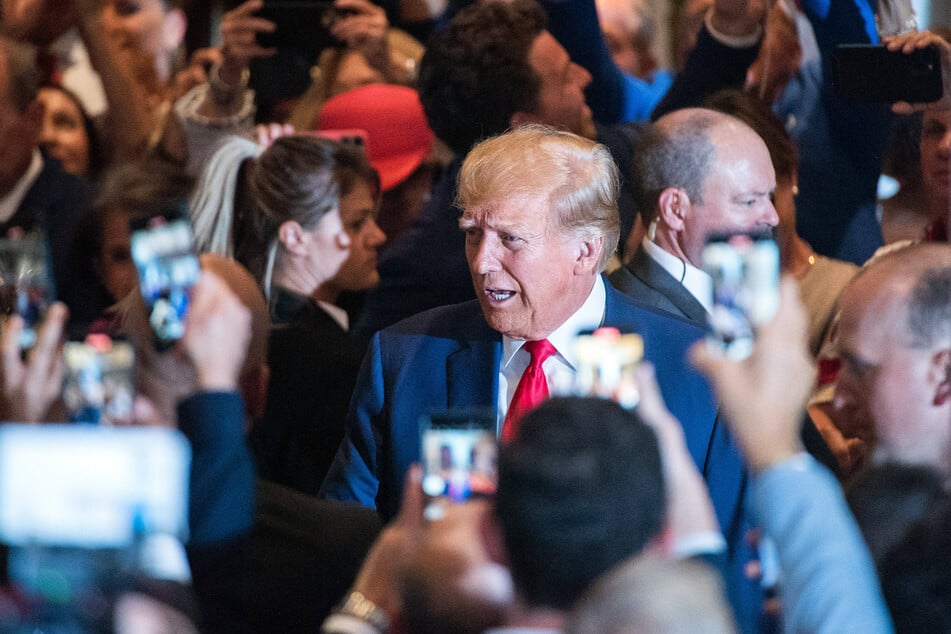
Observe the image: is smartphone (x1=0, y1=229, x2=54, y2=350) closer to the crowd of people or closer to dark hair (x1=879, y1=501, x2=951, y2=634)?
the crowd of people

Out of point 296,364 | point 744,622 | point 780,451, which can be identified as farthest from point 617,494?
point 296,364

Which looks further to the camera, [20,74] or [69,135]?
[69,135]

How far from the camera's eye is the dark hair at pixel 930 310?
5.57 ft

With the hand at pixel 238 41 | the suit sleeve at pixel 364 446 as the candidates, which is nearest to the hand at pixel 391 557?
the suit sleeve at pixel 364 446

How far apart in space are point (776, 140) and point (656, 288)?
1.87 ft

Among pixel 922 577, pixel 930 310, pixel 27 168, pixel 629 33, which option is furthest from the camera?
pixel 629 33

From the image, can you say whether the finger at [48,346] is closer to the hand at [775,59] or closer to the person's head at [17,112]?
the person's head at [17,112]

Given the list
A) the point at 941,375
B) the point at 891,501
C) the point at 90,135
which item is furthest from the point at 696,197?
the point at 90,135

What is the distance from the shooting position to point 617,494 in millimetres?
1224

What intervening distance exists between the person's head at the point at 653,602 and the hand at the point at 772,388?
8.0 inches

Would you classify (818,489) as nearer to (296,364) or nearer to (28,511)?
(28,511)

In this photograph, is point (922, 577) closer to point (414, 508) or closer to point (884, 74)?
point (414, 508)

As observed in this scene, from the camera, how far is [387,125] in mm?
3357

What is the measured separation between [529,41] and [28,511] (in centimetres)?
171
